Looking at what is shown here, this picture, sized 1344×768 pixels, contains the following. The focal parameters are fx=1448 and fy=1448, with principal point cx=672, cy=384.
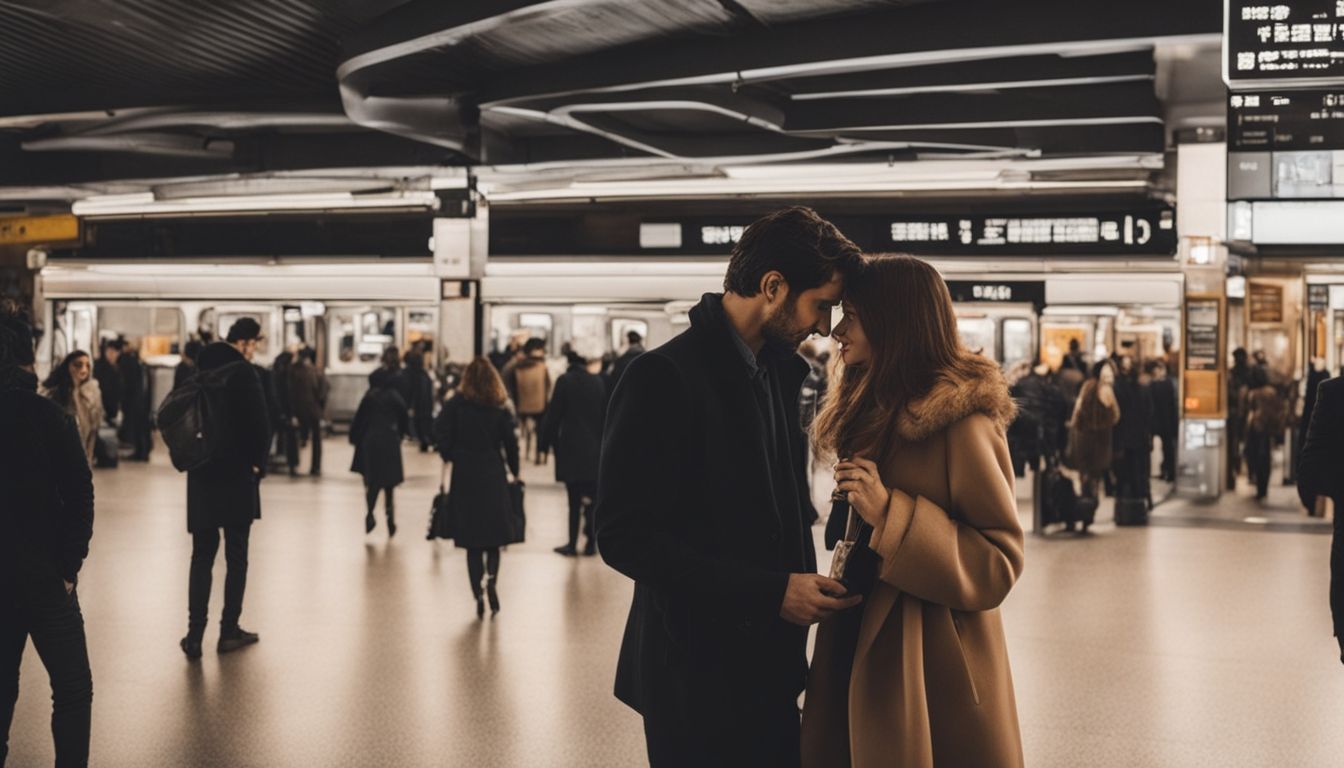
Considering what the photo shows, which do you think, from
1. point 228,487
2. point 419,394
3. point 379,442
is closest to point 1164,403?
point 419,394

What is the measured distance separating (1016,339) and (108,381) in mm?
12743

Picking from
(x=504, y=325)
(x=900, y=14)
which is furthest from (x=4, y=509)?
(x=504, y=325)

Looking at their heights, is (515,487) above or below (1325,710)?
above

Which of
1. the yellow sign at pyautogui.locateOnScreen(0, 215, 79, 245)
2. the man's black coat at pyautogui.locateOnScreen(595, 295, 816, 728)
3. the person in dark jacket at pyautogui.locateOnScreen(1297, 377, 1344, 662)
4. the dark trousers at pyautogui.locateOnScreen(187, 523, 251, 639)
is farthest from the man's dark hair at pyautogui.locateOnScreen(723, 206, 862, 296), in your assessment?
the yellow sign at pyautogui.locateOnScreen(0, 215, 79, 245)

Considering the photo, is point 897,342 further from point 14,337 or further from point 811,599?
point 14,337

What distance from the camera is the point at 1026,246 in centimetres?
1299

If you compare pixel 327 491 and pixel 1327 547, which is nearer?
pixel 1327 547

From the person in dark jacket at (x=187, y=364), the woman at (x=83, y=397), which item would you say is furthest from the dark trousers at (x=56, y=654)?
the person in dark jacket at (x=187, y=364)

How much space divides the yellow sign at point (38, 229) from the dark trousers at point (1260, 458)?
15004 millimetres

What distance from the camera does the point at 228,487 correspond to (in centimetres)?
761

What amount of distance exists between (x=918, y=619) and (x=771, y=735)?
0.37 m

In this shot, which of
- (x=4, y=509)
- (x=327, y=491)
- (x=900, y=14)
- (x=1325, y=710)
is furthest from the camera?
(x=327, y=491)

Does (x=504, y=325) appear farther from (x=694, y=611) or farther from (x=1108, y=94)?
(x=694, y=611)

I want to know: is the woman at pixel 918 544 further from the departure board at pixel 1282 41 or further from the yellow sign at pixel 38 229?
the yellow sign at pixel 38 229
